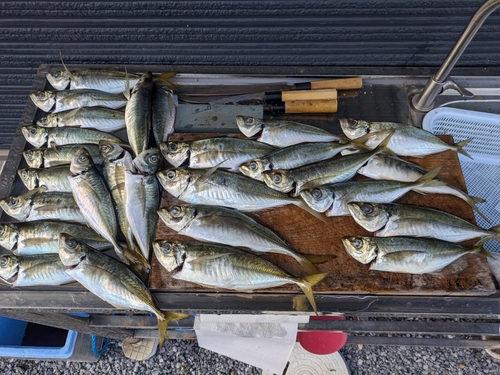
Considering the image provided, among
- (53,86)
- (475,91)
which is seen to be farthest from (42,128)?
(475,91)

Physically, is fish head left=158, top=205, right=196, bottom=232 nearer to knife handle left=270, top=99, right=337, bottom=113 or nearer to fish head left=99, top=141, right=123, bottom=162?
fish head left=99, top=141, right=123, bottom=162

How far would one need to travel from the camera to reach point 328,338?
2.88 meters

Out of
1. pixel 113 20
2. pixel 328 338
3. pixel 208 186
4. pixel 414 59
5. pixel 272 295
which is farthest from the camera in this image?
pixel 328 338

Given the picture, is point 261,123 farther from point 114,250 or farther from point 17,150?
point 17,150

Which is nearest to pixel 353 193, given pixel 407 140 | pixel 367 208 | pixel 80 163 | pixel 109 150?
pixel 367 208

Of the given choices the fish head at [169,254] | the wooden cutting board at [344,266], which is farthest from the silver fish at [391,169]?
the fish head at [169,254]

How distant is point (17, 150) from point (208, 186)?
1456mm

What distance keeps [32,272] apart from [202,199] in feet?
3.30

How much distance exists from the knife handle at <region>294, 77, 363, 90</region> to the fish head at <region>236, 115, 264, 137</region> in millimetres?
515

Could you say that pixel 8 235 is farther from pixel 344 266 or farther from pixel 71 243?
pixel 344 266

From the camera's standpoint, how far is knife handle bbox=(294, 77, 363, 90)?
95.0 inches

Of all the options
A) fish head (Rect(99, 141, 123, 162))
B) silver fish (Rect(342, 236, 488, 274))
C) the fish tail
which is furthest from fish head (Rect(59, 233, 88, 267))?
silver fish (Rect(342, 236, 488, 274))

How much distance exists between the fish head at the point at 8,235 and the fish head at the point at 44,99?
0.97 meters

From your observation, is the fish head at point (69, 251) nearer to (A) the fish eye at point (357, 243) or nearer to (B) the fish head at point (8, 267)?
(B) the fish head at point (8, 267)
